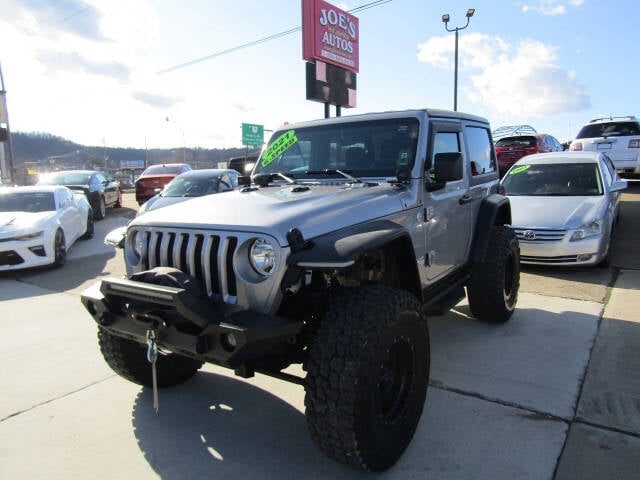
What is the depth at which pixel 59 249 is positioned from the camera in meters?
Answer: 7.89

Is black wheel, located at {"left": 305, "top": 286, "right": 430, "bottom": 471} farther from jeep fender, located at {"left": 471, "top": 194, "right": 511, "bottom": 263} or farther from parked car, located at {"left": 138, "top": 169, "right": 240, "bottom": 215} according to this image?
parked car, located at {"left": 138, "top": 169, "right": 240, "bottom": 215}

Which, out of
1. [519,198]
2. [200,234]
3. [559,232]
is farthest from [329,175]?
[519,198]

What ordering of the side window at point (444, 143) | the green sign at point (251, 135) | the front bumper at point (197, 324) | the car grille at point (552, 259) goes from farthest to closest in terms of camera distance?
1. the green sign at point (251, 135)
2. the car grille at point (552, 259)
3. the side window at point (444, 143)
4. the front bumper at point (197, 324)

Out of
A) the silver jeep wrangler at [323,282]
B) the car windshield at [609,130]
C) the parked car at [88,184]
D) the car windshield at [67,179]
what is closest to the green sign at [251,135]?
the parked car at [88,184]

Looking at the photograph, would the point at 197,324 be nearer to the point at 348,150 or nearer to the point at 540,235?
the point at 348,150

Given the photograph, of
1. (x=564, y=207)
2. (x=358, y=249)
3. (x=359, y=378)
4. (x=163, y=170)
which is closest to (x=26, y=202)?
(x=163, y=170)

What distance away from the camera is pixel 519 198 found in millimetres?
7531

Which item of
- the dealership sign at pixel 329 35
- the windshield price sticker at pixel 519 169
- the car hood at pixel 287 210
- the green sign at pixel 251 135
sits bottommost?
the car hood at pixel 287 210

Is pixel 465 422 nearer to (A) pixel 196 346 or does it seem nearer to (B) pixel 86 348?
(A) pixel 196 346

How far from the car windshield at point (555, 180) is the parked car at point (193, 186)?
17.6 ft

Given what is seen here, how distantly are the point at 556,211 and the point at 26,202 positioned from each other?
8.69m

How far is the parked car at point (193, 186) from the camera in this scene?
9586 millimetres

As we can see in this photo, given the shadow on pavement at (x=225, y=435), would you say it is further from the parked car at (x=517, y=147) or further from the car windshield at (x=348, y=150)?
the parked car at (x=517, y=147)

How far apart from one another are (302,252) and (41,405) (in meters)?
2.38
